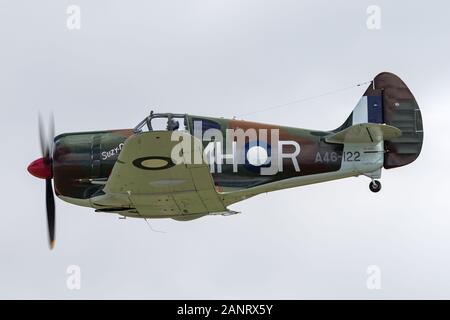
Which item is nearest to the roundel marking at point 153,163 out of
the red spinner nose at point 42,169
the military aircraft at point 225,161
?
the military aircraft at point 225,161

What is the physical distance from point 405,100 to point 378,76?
84cm

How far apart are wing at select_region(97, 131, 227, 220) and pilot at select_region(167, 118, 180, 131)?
102 cm

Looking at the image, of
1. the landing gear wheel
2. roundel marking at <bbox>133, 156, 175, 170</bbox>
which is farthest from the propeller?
the landing gear wheel

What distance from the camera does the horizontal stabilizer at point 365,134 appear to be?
2070 cm

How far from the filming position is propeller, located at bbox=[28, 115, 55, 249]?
70.5 ft

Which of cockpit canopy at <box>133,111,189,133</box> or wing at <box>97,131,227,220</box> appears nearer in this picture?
wing at <box>97,131,227,220</box>

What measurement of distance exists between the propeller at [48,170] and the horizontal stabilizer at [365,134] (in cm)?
586

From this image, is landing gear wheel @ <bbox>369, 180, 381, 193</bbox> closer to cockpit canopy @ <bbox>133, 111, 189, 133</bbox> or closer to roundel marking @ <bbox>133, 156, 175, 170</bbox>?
cockpit canopy @ <bbox>133, 111, 189, 133</bbox>

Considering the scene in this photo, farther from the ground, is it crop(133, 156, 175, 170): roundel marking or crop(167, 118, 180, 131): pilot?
crop(167, 118, 180, 131): pilot

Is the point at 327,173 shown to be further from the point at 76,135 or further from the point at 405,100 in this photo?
the point at 76,135

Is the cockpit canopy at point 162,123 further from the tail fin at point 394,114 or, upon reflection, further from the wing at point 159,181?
the tail fin at point 394,114

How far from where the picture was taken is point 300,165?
68.2 ft

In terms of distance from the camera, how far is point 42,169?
2150cm

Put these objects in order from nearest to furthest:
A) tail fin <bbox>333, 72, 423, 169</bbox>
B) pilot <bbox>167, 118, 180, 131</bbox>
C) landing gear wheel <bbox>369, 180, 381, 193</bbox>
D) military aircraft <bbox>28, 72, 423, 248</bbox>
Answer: pilot <bbox>167, 118, 180, 131</bbox> < military aircraft <bbox>28, 72, 423, 248</bbox> < landing gear wheel <bbox>369, 180, 381, 193</bbox> < tail fin <bbox>333, 72, 423, 169</bbox>
